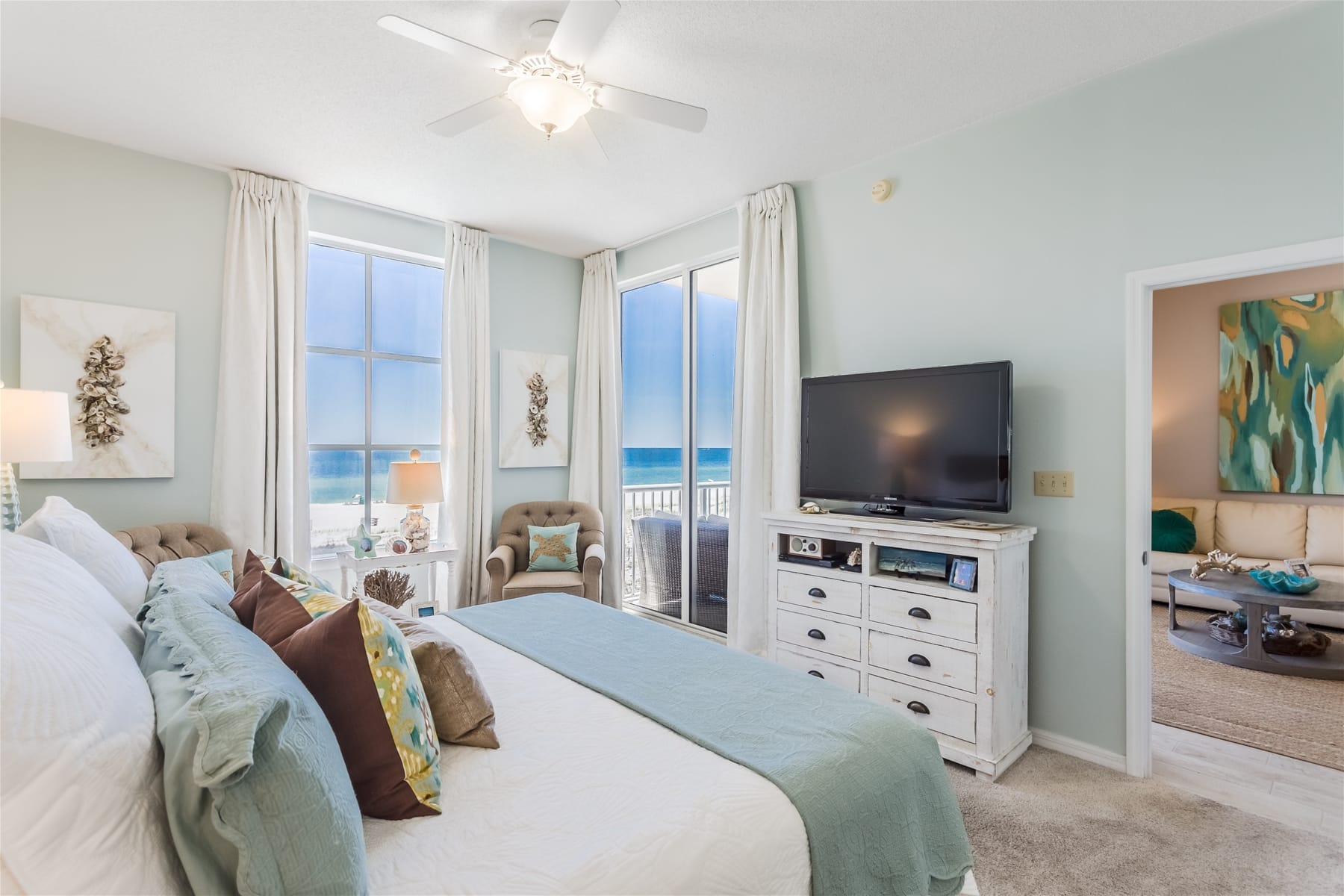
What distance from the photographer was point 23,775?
0.68 metres

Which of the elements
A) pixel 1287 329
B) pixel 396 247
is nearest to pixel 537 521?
pixel 396 247

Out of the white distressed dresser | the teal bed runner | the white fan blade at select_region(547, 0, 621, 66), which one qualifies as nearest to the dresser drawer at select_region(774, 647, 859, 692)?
the white distressed dresser

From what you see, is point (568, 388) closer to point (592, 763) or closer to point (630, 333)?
point (630, 333)

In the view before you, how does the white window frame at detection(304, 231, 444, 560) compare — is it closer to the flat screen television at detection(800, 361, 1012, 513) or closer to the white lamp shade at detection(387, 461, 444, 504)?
the white lamp shade at detection(387, 461, 444, 504)

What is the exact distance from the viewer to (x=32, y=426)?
2.33 metres

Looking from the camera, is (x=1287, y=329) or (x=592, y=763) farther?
(x=1287, y=329)

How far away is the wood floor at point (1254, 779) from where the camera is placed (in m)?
2.21

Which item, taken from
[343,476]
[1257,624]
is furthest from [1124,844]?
[343,476]

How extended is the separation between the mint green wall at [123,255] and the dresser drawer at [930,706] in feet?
11.7

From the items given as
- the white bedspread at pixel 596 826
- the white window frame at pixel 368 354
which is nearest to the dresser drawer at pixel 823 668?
the white bedspread at pixel 596 826

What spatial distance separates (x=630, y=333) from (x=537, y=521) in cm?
161

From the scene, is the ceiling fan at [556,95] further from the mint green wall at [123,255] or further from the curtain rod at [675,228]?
the mint green wall at [123,255]

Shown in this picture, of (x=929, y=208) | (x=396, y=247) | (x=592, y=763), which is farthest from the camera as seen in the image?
(x=396, y=247)

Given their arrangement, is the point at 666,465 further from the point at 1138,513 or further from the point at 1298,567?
the point at 1298,567
